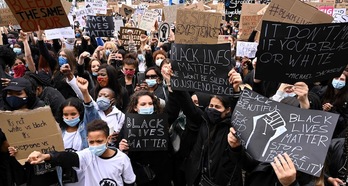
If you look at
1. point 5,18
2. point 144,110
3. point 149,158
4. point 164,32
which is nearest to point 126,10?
point 5,18

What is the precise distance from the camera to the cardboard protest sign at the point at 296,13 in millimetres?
4332

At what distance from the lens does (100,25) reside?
354 inches

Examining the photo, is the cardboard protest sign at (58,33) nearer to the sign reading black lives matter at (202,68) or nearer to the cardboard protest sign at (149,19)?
the cardboard protest sign at (149,19)

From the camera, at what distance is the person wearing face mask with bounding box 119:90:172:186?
404cm

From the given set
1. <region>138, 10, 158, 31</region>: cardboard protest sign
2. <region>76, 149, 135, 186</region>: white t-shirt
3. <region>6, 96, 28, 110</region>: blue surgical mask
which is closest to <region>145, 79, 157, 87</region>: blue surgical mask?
<region>6, 96, 28, 110</region>: blue surgical mask

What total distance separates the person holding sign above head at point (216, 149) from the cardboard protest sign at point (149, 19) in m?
5.70

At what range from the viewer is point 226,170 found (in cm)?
349

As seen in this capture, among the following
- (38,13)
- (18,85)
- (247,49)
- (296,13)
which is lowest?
(247,49)

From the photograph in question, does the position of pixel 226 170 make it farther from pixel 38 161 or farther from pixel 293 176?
pixel 38 161

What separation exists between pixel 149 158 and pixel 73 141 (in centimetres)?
94

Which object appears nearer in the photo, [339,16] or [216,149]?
[216,149]

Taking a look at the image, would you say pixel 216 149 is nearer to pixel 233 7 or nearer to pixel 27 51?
pixel 27 51

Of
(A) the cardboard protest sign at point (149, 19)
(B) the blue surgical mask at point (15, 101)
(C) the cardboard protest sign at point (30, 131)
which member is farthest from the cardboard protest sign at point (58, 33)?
(C) the cardboard protest sign at point (30, 131)

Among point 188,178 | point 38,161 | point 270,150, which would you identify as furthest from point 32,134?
point 270,150
